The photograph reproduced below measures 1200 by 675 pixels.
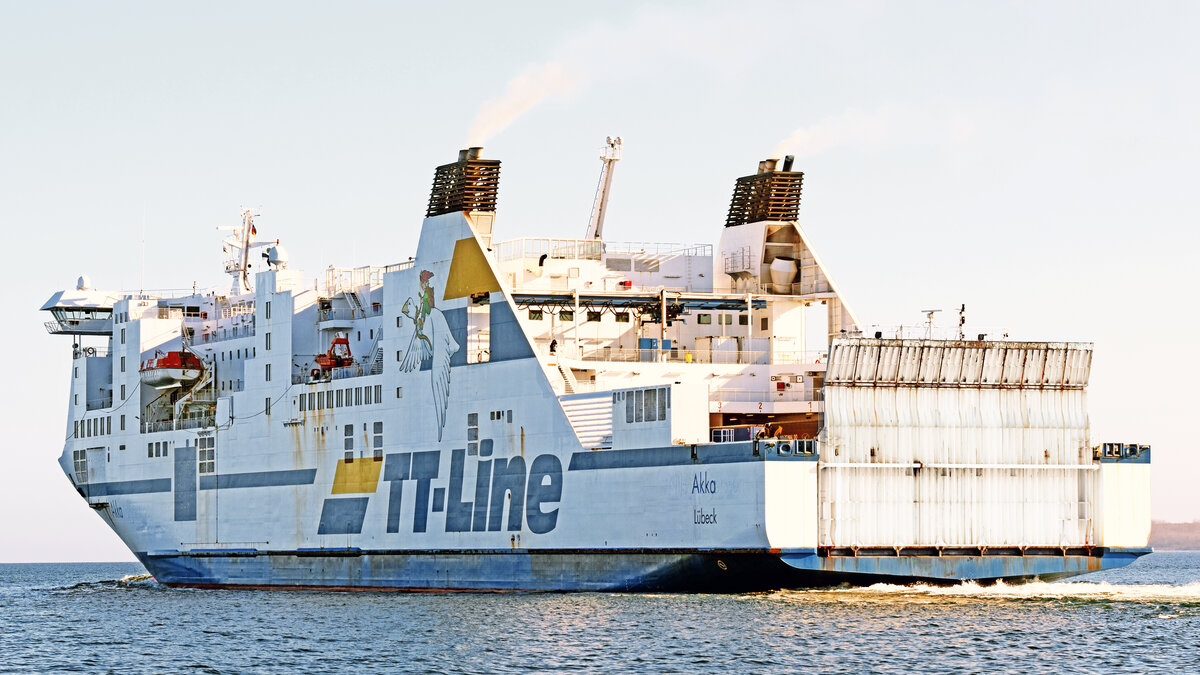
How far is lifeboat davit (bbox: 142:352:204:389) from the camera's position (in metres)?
61.6

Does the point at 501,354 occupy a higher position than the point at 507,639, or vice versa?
the point at 501,354

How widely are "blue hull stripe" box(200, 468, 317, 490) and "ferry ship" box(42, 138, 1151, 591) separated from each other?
0.10 meters

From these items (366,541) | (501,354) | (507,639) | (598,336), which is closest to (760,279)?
(598,336)

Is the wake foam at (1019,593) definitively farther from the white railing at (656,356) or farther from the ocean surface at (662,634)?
the white railing at (656,356)

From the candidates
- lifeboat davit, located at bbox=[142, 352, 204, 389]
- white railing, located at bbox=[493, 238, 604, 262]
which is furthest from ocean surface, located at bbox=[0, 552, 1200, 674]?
lifeboat davit, located at bbox=[142, 352, 204, 389]

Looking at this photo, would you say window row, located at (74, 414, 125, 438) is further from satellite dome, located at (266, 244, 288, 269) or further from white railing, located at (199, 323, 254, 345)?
satellite dome, located at (266, 244, 288, 269)

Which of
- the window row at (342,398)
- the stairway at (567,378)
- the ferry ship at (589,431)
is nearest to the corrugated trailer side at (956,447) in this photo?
the ferry ship at (589,431)

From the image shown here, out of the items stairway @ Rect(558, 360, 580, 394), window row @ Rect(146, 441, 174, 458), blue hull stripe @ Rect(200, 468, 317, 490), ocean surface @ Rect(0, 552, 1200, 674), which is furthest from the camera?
window row @ Rect(146, 441, 174, 458)

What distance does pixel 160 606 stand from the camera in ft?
177

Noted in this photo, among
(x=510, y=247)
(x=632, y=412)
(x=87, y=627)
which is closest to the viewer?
(x=632, y=412)

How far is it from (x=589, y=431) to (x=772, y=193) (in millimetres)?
10445

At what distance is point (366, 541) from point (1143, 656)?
79.7 feet

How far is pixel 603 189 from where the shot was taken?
5603cm

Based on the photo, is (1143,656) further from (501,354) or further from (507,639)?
(501,354)
